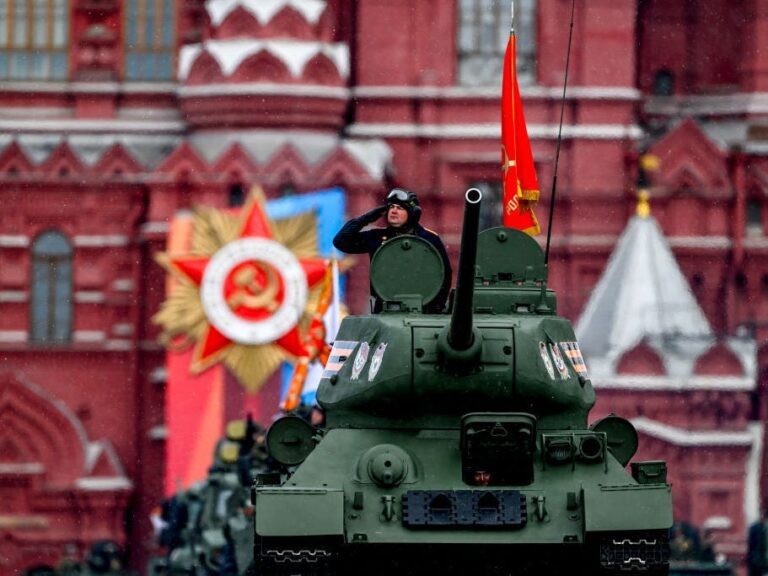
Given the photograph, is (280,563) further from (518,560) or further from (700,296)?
(700,296)

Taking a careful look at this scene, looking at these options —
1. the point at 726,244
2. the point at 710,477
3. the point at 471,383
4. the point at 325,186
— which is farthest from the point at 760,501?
the point at 471,383

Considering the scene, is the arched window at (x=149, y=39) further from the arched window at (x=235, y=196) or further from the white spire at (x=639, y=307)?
the white spire at (x=639, y=307)

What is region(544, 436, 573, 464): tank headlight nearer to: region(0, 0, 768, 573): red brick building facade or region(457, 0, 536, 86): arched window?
region(0, 0, 768, 573): red brick building facade

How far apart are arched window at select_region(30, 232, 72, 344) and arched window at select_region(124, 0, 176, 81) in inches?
113

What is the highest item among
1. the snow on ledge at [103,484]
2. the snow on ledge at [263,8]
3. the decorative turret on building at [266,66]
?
the snow on ledge at [263,8]

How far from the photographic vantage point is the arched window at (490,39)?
47031mm

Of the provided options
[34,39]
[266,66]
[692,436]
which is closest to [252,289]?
[266,66]

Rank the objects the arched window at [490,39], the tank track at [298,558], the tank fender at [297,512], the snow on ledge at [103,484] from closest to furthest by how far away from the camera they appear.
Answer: the tank fender at [297,512], the tank track at [298,558], the snow on ledge at [103,484], the arched window at [490,39]

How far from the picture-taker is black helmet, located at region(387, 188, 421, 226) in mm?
22562

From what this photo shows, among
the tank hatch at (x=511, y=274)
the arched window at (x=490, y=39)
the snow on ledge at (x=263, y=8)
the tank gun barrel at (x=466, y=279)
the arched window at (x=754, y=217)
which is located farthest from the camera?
the arched window at (x=754, y=217)

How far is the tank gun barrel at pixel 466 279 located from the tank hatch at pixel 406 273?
885 millimetres

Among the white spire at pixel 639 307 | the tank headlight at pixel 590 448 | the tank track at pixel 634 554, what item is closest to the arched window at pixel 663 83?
the white spire at pixel 639 307

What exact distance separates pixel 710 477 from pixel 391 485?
79.6 ft

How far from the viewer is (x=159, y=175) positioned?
46.3 meters
